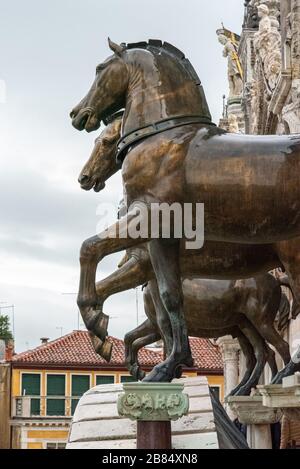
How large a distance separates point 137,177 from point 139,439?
1536 mm

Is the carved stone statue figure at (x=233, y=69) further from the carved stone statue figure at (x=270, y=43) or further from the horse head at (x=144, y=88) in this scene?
the horse head at (x=144, y=88)

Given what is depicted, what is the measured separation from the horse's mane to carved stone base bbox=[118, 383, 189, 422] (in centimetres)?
194

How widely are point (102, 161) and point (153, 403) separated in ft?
8.82

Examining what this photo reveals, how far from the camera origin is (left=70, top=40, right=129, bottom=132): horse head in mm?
6898

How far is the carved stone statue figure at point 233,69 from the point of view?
120 feet

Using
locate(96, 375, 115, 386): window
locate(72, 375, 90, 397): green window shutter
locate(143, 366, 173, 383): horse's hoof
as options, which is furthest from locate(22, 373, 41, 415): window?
locate(143, 366, 173, 383): horse's hoof

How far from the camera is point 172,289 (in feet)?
21.4

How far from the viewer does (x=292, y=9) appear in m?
17.8

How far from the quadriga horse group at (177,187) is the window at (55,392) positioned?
4087 centimetres

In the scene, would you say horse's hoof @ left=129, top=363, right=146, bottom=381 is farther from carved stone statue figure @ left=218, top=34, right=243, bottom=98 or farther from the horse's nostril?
carved stone statue figure @ left=218, top=34, right=243, bottom=98

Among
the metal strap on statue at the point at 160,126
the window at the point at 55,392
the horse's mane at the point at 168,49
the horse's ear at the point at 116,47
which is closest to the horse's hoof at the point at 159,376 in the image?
the metal strap on statue at the point at 160,126

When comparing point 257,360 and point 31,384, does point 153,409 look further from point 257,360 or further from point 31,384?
point 31,384

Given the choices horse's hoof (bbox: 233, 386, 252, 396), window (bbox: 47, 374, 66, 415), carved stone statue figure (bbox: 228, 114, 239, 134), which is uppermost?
carved stone statue figure (bbox: 228, 114, 239, 134)

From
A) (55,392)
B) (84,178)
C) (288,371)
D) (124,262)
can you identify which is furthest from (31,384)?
(288,371)
